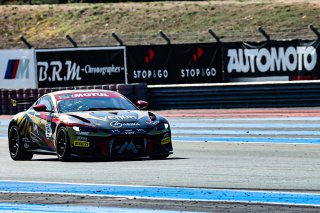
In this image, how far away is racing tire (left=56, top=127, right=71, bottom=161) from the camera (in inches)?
604

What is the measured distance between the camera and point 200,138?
20.9 m

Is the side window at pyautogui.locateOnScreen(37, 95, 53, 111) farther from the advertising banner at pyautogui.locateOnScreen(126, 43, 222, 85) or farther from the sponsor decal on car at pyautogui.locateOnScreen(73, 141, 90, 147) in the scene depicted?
the advertising banner at pyautogui.locateOnScreen(126, 43, 222, 85)

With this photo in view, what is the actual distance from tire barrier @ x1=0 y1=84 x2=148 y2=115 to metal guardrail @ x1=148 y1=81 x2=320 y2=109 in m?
0.44

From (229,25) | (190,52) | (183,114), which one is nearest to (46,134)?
(183,114)

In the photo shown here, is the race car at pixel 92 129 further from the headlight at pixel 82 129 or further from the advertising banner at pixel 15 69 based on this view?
the advertising banner at pixel 15 69

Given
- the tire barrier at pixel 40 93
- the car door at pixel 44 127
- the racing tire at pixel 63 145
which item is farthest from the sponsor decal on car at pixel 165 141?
the tire barrier at pixel 40 93

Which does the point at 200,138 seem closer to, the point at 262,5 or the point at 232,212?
the point at 232,212

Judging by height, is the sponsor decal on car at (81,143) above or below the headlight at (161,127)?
below

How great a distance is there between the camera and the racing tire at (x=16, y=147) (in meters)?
16.9

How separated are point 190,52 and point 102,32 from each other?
59.3 ft

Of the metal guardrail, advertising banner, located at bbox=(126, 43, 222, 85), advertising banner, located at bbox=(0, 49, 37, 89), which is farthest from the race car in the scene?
advertising banner, located at bbox=(0, 49, 37, 89)

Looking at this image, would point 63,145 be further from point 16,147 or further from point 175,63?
point 175,63

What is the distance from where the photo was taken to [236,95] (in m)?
29.3

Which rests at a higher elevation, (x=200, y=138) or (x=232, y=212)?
(x=232, y=212)
